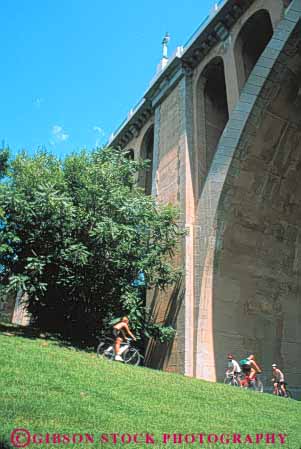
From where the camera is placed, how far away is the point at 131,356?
12.1 metres

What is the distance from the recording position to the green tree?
43.0ft

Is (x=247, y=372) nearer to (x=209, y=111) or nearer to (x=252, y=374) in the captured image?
(x=252, y=374)

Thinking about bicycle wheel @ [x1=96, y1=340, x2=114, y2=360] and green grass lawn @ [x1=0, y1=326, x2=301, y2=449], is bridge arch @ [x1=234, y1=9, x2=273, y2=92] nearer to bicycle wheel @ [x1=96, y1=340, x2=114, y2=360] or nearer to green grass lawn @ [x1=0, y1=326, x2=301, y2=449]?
bicycle wheel @ [x1=96, y1=340, x2=114, y2=360]

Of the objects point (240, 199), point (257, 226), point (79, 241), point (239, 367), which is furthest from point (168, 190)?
point (239, 367)

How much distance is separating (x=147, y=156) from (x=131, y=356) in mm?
13524

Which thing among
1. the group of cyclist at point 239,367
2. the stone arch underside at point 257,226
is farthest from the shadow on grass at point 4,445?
the stone arch underside at point 257,226

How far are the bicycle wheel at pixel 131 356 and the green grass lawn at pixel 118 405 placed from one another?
260cm

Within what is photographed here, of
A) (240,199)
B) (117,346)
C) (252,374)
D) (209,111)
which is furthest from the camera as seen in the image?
(209,111)

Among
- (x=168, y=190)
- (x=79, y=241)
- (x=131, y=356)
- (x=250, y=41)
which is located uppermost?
(x=250, y=41)

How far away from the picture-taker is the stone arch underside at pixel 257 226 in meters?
14.0

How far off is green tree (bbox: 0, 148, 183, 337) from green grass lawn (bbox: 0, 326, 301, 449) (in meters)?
4.54

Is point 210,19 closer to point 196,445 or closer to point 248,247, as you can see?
point 248,247

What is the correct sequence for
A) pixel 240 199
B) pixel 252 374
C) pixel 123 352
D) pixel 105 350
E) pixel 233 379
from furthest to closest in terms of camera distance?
pixel 240 199
pixel 233 379
pixel 252 374
pixel 105 350
pixel 123 352

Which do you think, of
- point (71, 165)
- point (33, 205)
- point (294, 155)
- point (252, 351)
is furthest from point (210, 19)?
point (252, 351)
